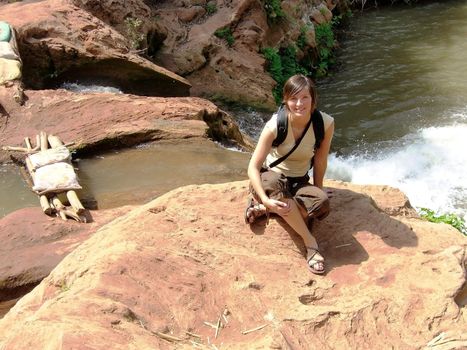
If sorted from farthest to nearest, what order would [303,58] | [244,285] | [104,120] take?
[303,58], [104,120], [244,285]

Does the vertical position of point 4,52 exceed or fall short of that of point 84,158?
it exceeds it

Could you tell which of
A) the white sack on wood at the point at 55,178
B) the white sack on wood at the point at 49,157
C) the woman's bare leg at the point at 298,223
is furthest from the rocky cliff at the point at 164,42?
the woman's bare leg at the point at 298,223

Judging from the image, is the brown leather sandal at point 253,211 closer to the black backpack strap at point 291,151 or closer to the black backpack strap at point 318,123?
the black backpack strap at point 291,151

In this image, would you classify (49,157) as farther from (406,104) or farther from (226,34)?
(406,104)

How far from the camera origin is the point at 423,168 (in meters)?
7.95

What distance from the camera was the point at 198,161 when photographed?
615 cm

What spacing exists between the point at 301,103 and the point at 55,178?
117 inches

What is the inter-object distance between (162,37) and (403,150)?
493 centimetres

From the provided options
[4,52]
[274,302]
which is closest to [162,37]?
[4,52]

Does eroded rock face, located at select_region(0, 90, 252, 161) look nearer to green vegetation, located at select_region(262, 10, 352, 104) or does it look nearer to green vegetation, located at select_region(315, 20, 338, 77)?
green vegetation, located at select_region(262, 10, 352, 104)

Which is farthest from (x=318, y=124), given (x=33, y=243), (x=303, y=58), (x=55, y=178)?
(x=303, y=58)

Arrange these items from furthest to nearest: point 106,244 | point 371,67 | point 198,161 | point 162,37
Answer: point 371,67
point 162,37
point 198,161
point 106,244

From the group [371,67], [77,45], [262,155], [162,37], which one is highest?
[262,155]

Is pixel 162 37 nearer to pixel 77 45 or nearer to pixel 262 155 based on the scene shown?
pixel 77 45
